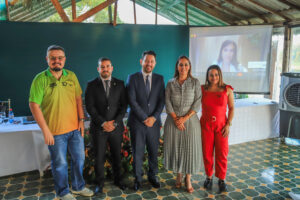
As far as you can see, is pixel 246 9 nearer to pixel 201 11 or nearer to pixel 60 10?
pixel 201 11

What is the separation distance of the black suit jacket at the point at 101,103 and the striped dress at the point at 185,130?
553 millimetres

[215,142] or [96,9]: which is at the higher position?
[96,9]

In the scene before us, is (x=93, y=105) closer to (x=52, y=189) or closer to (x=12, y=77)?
(x=52, y=189)

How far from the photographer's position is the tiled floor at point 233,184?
2.67m

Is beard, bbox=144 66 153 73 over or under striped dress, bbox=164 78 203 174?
over

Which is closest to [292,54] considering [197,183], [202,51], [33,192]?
[202,51]

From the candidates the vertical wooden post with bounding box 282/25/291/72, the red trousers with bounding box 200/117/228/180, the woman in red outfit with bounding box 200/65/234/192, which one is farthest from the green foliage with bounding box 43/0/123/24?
the vertical wooden post with bounding box 282/25/291/72

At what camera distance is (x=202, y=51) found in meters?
5.05

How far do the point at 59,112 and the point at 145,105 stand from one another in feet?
2.91

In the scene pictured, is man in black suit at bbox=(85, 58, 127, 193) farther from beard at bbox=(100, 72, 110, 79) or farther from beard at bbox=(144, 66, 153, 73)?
beard at bbox=(144, 66, 153, 73)

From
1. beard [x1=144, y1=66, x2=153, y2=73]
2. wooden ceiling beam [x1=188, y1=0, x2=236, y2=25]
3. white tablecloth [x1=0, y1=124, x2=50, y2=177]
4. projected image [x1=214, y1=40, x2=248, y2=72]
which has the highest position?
wooden ceiling beam [x1=188, y1=0, x2=236, y2=25]

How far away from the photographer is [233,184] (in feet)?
9.61

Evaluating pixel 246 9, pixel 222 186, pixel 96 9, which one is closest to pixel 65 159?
pixel 222 186

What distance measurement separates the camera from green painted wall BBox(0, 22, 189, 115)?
16.0ft
